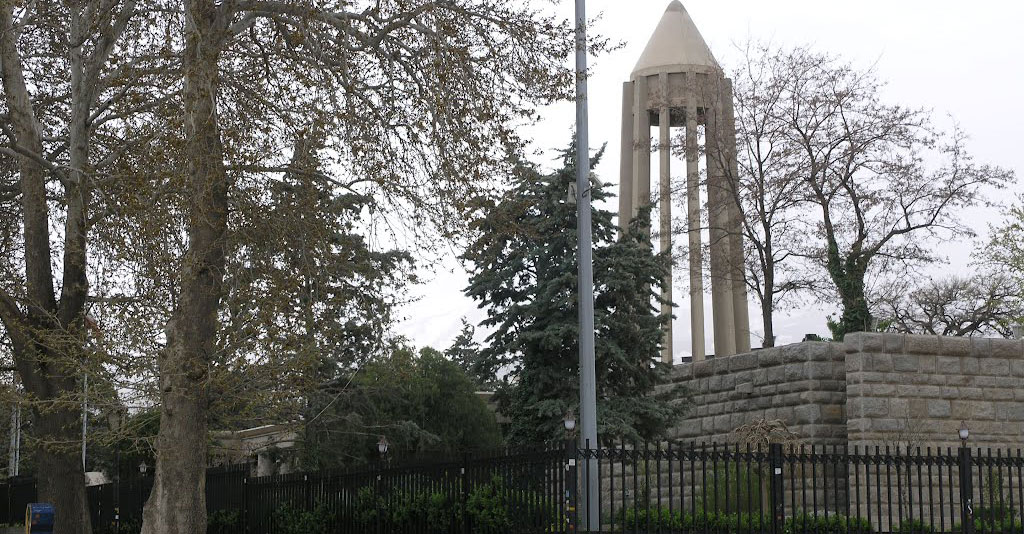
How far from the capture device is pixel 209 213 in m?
14.9

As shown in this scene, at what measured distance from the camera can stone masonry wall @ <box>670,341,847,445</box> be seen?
23891mm

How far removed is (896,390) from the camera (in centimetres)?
2303

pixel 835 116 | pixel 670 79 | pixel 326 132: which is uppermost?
pixel 670 79

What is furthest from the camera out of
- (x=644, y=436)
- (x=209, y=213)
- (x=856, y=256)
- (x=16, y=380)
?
(x=856, y=256)

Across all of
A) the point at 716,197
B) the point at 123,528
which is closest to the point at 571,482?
the point at 123,528

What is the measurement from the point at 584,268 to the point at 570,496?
158 inches

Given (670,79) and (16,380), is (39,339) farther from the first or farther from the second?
(670,79)

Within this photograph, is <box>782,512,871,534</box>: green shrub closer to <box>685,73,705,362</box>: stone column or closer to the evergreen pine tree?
the evergreen pine tree

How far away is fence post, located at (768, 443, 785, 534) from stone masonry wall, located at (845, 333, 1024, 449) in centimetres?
858

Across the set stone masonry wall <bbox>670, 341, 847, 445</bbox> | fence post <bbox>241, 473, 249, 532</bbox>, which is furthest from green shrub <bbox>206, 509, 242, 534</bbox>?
stone masonry wall <bbox>670, 341, 847, 445</bbox>

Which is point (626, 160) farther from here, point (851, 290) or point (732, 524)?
point (732, 524)

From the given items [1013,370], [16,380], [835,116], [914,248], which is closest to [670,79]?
[835,116]

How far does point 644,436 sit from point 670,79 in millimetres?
15142

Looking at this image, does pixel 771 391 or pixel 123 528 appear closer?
pixel 771 391
